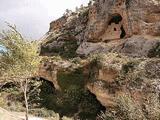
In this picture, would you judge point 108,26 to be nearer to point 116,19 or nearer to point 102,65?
point 116,19

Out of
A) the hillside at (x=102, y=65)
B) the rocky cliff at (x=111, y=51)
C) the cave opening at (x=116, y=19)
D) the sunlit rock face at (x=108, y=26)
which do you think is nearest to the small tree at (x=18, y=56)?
the hillside at (x=102, y=65)

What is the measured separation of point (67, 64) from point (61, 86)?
271 cm

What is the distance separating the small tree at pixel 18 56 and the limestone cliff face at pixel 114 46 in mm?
8455

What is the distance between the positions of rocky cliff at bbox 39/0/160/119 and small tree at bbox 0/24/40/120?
8.26 m

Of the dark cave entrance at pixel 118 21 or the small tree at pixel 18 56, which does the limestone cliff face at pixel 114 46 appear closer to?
the dark cave entrance at pixel 118 21

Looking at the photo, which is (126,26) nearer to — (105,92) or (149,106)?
(105,92)

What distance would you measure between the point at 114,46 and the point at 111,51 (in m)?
1.33

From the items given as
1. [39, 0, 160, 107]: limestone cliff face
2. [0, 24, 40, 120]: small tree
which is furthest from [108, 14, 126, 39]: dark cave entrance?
[0, 24, 40, 120]: small tree

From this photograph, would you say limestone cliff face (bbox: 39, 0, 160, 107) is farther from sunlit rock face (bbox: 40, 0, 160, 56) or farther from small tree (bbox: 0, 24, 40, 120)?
small tree (bbox: 0, 24, 40, 120)

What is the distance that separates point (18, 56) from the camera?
3472cm

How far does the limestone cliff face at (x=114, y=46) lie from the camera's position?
124 ft

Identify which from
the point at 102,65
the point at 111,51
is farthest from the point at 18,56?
the point at 111,51

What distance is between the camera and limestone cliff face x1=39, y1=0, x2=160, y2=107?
124 feet

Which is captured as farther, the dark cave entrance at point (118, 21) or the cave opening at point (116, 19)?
the cave opening at point (116, 19)
